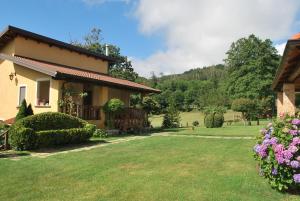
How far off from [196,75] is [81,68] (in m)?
94.7

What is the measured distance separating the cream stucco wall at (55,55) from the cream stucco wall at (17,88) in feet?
4.51

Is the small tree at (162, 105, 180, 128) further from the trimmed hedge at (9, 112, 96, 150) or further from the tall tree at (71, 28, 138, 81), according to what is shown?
the tall tree at (71, 28, 138, 81)

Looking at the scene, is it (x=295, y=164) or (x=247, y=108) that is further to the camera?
(x=247, y=108)

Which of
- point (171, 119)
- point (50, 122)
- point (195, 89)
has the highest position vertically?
point (195, 89)

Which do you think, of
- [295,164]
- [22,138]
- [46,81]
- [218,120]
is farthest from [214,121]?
[295,164]

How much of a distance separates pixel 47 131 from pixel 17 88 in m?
8.31

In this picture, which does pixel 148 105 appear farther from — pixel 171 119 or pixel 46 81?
pixel 46 81

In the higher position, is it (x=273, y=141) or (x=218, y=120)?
(x=218, y=120)

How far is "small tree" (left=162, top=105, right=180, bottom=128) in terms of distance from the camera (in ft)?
78.9

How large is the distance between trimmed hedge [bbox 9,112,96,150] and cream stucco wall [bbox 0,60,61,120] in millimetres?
3177

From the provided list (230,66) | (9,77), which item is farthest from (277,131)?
(230,66)

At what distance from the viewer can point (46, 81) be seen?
18.6 meters

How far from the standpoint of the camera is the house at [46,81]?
52.6ft

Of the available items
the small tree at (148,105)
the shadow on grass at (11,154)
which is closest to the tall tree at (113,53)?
the small tree at (148,105)
